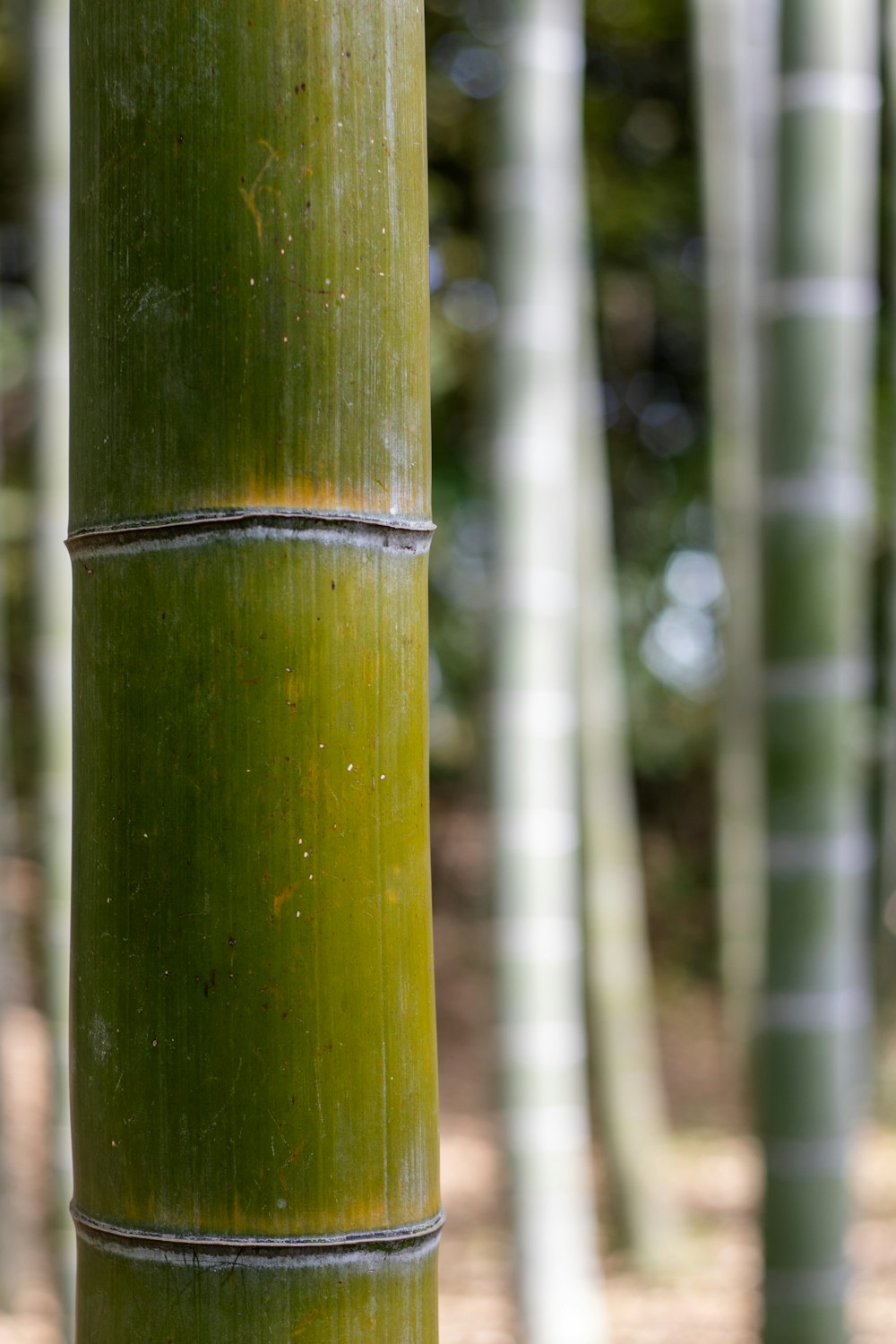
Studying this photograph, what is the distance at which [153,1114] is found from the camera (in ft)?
1.98

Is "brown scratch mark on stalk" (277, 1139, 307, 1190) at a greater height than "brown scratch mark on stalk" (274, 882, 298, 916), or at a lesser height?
lesser

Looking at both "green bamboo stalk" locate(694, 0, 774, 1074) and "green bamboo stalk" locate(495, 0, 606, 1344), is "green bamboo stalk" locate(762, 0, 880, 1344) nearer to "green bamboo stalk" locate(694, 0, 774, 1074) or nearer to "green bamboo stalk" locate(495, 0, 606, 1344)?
"green bamboo stalk" locate(495, 0, 606, 1344)

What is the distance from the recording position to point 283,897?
0.60 meters

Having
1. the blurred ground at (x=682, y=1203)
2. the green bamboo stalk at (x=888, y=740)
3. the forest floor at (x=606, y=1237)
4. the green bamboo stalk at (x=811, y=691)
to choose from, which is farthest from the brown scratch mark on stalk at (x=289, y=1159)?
the green bamboo stalk at (x=888, y=740)

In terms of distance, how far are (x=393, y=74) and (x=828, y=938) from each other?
1165 millimetres

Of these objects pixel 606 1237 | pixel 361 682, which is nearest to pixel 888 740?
pixel 606 1237

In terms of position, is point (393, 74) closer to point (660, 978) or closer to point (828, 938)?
point (828, 938)

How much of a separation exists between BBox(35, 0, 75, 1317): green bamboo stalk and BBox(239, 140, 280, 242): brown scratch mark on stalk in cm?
197

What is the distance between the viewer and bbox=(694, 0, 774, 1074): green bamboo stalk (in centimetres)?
372

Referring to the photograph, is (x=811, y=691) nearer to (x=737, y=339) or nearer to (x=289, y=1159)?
(x=289, y=1159)

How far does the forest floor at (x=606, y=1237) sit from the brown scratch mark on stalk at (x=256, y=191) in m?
1.56

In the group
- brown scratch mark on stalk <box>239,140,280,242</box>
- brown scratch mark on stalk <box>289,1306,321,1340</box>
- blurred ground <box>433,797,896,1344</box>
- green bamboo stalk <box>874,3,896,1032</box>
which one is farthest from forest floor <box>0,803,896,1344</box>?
brown scratch mark on stalk <box>239,140,280,242</box>

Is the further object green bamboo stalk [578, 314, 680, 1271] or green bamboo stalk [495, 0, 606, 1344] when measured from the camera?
green bamboo stalk [578, 314, 680, 1271]

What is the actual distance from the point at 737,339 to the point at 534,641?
83.7 inches
